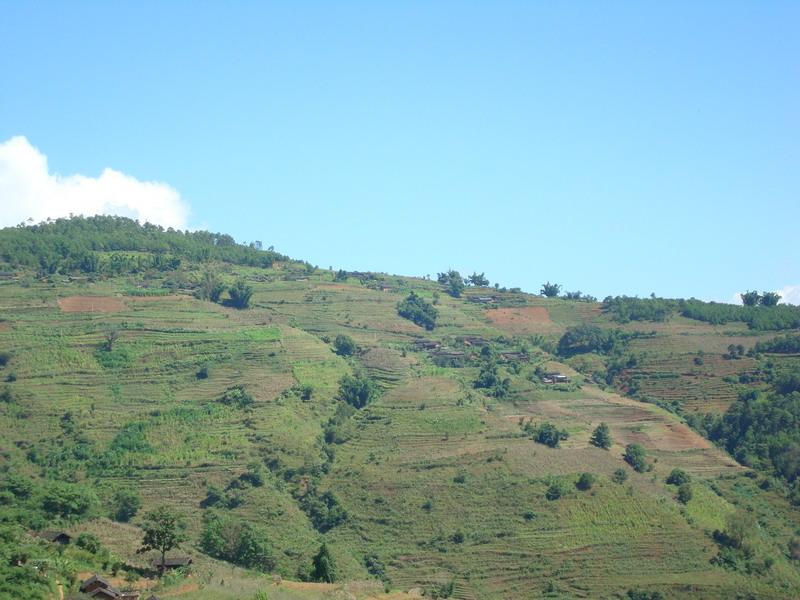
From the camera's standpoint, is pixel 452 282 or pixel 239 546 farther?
pixel 452 282

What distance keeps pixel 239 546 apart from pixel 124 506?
8.97m

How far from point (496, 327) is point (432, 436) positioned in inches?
1509

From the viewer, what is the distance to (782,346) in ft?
336

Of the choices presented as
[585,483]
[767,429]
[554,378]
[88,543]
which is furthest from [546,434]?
[88,543]

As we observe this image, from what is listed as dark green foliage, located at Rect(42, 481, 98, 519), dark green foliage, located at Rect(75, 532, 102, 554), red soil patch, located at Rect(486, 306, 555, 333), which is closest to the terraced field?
dark green foliage, located at Rect(42, 481, 98, 519)

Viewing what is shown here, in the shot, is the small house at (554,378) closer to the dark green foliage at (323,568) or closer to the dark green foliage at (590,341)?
the dark green foliage at (590,341)

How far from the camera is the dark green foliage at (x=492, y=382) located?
307 ft

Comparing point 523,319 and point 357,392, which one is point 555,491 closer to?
point 357,392

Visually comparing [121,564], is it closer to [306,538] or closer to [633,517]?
[306,538]

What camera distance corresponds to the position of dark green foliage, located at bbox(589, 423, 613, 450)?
265 feet

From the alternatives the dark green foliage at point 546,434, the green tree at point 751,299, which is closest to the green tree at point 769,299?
the green tree at point 751,299

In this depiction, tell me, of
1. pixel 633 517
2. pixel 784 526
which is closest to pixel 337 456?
pixel 633 517

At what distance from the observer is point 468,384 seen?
312ft

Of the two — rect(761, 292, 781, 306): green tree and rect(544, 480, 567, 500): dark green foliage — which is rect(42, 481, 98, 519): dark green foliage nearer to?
rect(544, 480, 567, 500): dark green foliage
